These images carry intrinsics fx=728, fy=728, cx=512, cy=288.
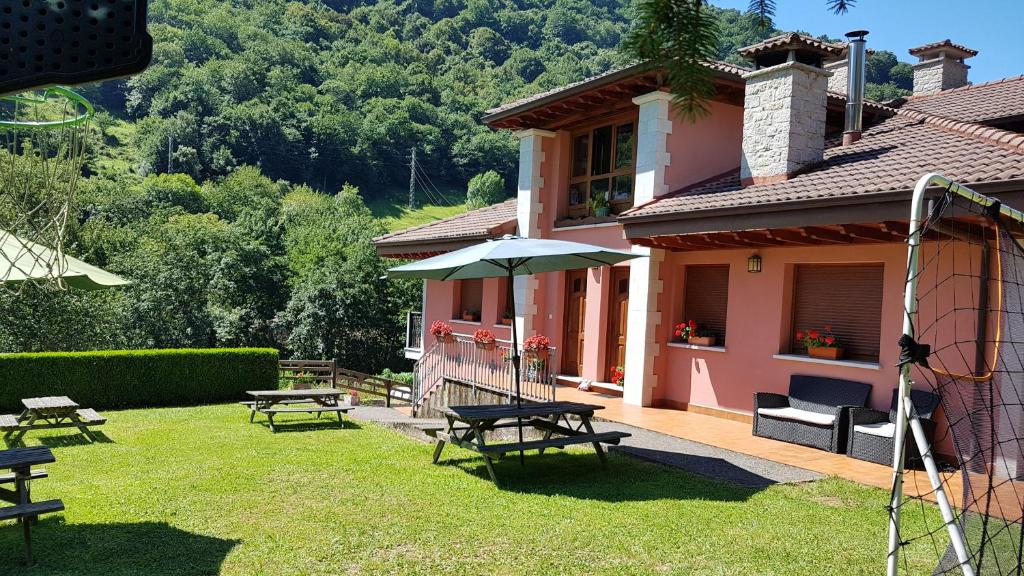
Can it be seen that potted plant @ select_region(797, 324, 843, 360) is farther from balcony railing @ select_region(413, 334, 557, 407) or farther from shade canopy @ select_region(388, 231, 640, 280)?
balcony railing @ select_region(413, 334, 557, 407)

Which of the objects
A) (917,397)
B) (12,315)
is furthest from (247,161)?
(917,397)

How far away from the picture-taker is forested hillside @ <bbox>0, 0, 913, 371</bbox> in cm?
2695

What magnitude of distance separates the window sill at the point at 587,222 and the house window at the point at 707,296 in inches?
68.9

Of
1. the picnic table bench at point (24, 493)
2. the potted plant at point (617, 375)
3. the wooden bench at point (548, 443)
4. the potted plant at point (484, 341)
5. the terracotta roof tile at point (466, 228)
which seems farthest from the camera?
the terracotta roof tile at point (466, 228)

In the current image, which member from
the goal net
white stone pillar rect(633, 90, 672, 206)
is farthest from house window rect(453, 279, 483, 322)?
the goal net

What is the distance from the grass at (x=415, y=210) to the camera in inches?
2852

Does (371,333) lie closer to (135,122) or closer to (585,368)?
(585,368)

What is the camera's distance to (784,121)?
10703 mm

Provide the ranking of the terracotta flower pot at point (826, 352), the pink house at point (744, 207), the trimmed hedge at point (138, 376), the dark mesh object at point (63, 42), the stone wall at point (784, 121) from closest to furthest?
1. the dark mesh object at point (63, 42)
2. the pink house at point (744, 207)
3. the terracotta flower pot at point (826, 352)
4. the stone wall at point (784, 121)
5. the trimmed hedge at point (138, 376)

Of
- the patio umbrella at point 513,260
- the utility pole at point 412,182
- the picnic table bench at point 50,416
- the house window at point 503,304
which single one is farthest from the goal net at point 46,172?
the utility pole at point 412,182

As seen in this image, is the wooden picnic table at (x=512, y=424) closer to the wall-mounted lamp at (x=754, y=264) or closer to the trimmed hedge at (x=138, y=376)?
the wall-mounted lamp at (x=754, y=264)

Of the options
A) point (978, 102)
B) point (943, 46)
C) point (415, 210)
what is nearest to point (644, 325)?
point (978, 102)

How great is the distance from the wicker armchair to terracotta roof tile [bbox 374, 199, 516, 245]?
28.0ft

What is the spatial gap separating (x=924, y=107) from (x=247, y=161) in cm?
7313
